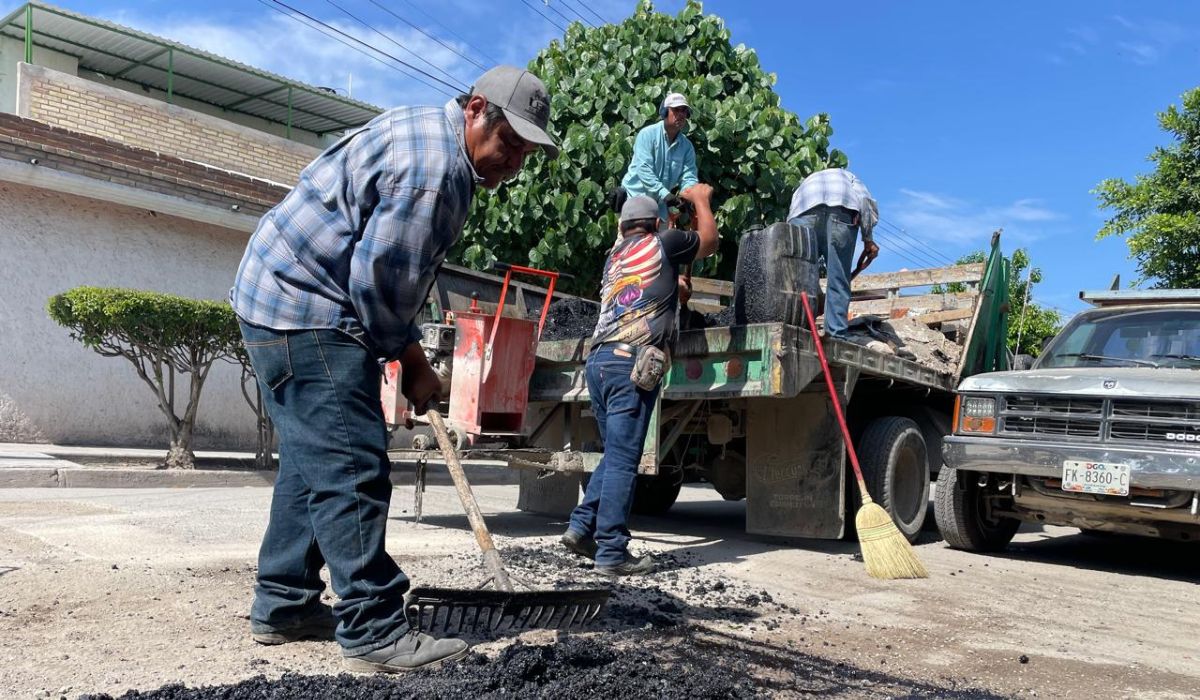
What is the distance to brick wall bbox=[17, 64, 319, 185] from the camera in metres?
14.6

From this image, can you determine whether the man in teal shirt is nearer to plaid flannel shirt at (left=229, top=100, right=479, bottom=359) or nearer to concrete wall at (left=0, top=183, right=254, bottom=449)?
plaid flannel shirt at (left=229, top=100, right=479, bottom=359)

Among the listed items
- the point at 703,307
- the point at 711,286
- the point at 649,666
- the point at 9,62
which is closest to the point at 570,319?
the point at 703,307

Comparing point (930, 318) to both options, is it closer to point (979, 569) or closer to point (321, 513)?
point (979, 569)

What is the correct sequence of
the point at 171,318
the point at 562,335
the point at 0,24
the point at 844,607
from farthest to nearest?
the point at 0,24, the point at 171,318, the point at 562,335, the point at 844,607

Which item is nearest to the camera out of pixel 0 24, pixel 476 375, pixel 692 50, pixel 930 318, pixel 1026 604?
pixel 1026 604

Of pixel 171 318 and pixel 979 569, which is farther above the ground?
pixel 171 318

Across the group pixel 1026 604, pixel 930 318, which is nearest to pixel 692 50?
pixel 930 318

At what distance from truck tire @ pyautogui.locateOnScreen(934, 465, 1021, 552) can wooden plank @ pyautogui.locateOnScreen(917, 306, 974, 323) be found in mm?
1933

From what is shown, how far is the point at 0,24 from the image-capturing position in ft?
56.4

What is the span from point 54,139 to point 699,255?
9177 millimetres

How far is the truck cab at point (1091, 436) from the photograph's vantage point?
559 centimetres

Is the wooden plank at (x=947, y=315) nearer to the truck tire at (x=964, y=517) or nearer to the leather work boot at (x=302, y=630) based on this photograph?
the truck tire at (x=964, y=517)

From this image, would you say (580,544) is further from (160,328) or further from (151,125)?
(151,125)

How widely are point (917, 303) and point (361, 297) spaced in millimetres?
6660
